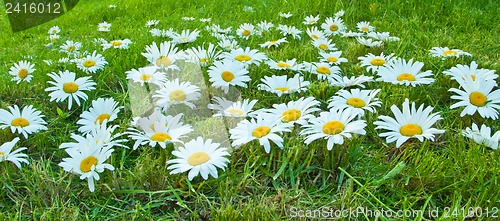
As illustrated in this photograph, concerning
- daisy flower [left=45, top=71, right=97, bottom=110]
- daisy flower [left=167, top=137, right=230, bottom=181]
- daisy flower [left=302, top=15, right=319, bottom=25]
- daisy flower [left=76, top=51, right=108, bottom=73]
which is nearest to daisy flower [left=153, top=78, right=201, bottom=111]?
daisy flower [left=167, top=137, right=230, bottom=181]

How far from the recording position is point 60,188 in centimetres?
143

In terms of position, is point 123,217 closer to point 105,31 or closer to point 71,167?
point 71,167

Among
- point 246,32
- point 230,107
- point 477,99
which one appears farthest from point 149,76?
point 477,99

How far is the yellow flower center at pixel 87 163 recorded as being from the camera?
4.61 ft

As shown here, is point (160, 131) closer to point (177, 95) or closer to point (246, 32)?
point (177, 95)

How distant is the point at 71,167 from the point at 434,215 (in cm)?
107

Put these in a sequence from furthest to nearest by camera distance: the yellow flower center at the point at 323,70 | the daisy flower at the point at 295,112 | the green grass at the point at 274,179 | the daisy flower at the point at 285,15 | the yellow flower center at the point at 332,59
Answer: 1. the daisy flower at the point at 285,15
2. the yellow flower center at the point at 332,59
3. the yellow flower center at the point at 323,70
4. the daisy flower at the point at 295,112
5. the green grass at the point at 274,179

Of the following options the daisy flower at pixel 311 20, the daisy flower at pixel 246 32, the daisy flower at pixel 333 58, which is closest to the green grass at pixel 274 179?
the daisy flower at pixel 333 58

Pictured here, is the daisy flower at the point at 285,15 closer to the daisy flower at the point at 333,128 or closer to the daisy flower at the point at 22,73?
the daisy flower at the point at 22,73

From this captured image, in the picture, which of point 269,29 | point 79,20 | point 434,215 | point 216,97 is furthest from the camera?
point 79,20

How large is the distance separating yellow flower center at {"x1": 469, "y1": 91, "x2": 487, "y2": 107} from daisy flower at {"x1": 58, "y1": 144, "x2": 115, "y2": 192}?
128 centimetres

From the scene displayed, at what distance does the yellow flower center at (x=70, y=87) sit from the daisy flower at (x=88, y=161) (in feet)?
1.99

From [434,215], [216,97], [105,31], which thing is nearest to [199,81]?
[216,97]

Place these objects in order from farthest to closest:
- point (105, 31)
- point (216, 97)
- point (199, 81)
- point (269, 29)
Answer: point (105, 31) → point (269, 29) → point (199, 81) → point (216, 97)
